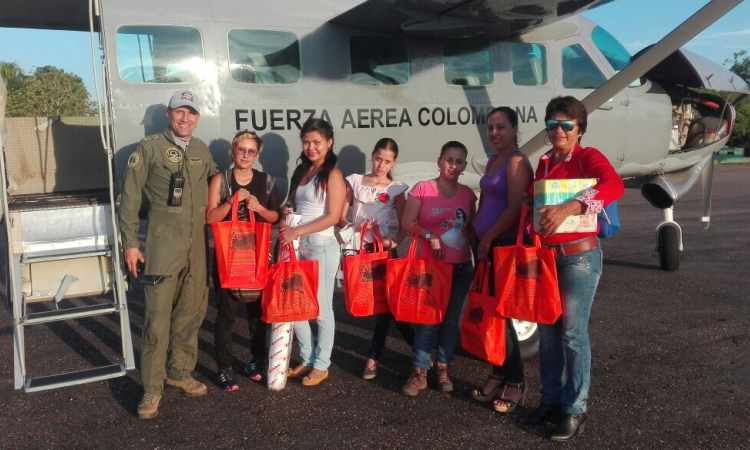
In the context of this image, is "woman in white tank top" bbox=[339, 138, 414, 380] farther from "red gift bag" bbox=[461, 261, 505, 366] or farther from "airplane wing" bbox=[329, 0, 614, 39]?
"airplane wing" bbox=[329, 0, 614, 39]

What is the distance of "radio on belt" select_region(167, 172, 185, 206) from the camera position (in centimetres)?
414

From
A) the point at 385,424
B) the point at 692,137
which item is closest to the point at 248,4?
the point at 385,424

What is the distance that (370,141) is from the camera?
18.8 feet

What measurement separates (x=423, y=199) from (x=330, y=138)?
0.84 meters

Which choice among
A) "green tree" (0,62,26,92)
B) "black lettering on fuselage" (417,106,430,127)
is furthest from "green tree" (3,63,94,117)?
"black lettering on fuselage" (417,106,430,127)

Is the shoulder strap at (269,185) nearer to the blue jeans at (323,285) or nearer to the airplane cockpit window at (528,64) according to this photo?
the blue jeans at (323,285)

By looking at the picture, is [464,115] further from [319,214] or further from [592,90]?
[319,214]

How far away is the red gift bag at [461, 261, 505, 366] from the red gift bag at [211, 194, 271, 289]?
4.92 feet

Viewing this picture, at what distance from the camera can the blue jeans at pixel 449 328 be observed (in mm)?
4414

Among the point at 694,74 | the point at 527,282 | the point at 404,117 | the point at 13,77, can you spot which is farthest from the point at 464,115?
the point at 13,77

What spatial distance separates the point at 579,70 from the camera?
6934 mm

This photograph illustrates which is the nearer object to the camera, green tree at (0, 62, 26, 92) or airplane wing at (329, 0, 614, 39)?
airplane wing at (329, 0, 614, 39)

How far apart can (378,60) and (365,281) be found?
7.60 feet

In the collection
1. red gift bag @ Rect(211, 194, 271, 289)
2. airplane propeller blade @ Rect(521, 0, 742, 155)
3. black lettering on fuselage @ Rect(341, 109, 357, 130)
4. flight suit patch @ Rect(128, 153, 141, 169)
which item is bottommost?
Answer: red gift bag @ Rect(211, 194, 271, 289)
